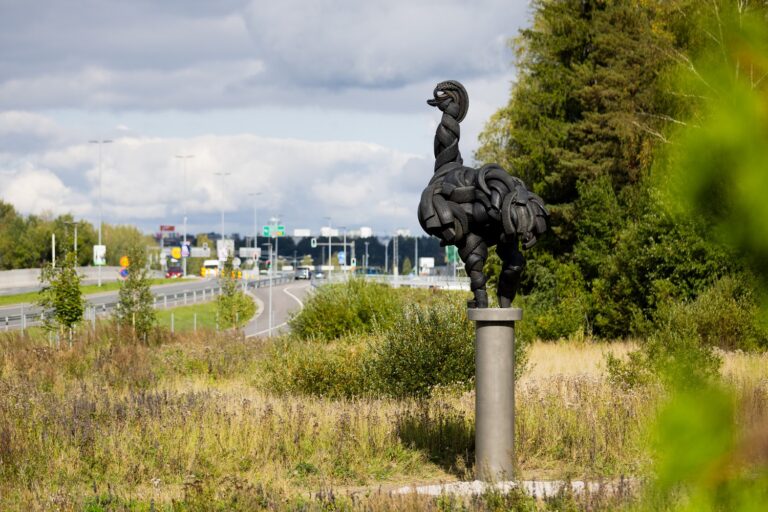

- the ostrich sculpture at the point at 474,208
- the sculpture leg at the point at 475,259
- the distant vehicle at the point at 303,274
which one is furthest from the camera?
the distant vehicle at the point at 303,274

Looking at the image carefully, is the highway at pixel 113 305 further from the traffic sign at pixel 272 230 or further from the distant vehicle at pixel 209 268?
the distant vehicle at pixel 209 268

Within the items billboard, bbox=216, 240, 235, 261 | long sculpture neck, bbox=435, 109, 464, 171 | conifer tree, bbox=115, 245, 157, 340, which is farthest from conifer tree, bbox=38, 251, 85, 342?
long sculpture neck, bbox=435, 109, 464, 171

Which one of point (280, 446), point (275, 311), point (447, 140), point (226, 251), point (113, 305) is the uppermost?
point (447, 140)

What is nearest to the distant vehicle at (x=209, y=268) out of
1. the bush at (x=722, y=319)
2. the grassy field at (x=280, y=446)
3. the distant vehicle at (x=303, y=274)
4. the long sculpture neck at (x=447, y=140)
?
the distant vehicle at (x=303, y=274)

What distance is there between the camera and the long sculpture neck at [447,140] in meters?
8.73

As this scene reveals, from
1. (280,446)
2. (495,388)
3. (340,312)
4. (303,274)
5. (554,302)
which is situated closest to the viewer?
(495,388)

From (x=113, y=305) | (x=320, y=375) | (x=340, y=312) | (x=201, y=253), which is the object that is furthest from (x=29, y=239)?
(x=320, y=375)

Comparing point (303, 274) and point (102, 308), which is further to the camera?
point (303, 274)

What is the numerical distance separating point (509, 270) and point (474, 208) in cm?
67

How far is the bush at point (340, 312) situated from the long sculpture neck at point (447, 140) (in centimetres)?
1463

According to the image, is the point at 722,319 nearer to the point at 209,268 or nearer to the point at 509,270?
the point at 509,270

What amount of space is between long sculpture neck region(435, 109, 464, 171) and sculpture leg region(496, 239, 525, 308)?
1.05 metres

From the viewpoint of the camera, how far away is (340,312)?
24078mm

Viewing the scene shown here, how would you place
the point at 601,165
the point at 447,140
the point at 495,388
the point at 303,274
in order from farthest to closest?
1. the point at 303,274
2. the point at 601,165
3. the point at 447,140
4. the point at 495,388
